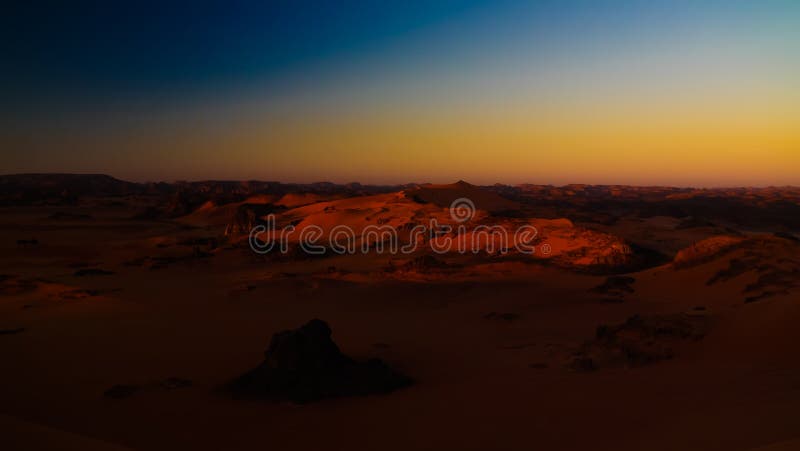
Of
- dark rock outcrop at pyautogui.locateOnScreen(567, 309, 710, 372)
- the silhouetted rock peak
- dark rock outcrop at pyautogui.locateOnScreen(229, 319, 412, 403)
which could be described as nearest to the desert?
dark rock outcrop at pyautogui.locateOnScreen(567, 309, 710, 372)

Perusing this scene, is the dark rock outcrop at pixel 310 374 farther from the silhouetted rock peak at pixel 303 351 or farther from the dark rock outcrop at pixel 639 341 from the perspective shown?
the dark rock outcrop at pixel 639 341

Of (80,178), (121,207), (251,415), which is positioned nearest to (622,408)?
(251,415)

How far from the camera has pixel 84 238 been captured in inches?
1336

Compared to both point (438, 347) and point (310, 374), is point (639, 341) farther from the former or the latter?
point (310, 374)

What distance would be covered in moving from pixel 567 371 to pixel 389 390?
2841 mm

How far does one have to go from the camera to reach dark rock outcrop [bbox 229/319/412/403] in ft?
23.1

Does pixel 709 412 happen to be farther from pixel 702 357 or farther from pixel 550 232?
pixel 550 232

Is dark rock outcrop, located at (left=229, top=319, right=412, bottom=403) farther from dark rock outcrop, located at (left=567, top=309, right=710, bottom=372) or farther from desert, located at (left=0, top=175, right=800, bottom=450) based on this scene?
dark rock outcrop, located at (left=567, top=309, right=710, bottom=372)

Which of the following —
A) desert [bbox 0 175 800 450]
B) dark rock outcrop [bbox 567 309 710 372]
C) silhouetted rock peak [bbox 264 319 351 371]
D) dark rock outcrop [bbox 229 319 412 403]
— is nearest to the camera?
desert [bbox 0 175 800 450]

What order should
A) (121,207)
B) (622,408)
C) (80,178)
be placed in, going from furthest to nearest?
1. (80,178)
2. (121,207)
3. (622,408)

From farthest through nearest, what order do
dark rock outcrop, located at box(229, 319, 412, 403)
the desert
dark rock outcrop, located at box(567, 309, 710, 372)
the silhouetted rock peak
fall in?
dark rock outcrop, located at box(567, 309, 710, 372), the silhouetted rock peak, dark rock outcrop, located at box(229, 319, 412, 403), the desert

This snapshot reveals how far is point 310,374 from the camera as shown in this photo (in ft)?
23.9

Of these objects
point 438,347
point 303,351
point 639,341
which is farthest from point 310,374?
point 639,341

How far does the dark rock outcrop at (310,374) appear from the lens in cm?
703
